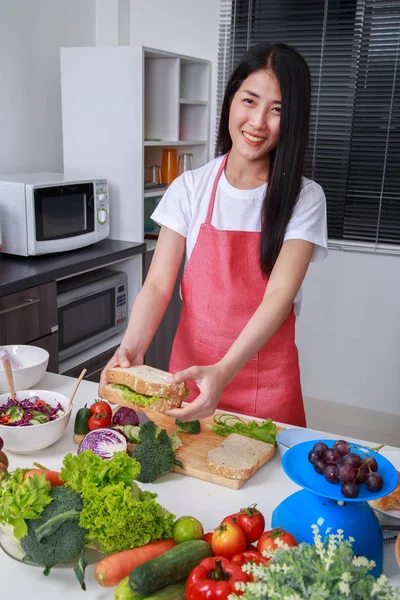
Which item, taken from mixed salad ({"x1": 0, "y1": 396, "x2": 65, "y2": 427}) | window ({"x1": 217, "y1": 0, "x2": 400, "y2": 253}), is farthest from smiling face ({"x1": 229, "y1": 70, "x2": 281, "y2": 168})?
window ({"x1": 217, "y1": 0, "x2": 400, "y2": 253})

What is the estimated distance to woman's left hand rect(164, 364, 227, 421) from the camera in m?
1.21

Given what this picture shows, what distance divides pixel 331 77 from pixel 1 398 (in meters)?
2.48

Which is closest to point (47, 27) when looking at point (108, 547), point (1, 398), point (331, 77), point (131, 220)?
point (131, 220)

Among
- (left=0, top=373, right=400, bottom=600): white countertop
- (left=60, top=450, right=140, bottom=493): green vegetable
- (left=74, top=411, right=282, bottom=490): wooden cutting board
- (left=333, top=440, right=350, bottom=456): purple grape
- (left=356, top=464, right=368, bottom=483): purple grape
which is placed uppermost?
(left=333, top=440, right=350, bottom=456): purple grape

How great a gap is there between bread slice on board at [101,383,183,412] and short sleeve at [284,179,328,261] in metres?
0.56

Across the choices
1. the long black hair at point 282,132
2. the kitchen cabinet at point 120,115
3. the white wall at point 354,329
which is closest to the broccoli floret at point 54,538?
the long black hair at point 282,132

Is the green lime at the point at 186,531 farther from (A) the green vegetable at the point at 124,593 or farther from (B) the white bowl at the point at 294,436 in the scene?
(B) the white bowl at the point at 294,436

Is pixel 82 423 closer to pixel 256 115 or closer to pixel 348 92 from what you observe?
pixel 256 115

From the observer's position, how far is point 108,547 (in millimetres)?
903

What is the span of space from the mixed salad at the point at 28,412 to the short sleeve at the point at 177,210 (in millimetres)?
627

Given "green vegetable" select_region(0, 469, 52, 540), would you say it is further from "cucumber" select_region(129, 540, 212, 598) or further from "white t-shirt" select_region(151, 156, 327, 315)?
"white t-shirt" select_region(151, 156, 327, 315)

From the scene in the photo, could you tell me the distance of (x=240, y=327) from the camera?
1.68 m

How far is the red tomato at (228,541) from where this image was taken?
0.89 m

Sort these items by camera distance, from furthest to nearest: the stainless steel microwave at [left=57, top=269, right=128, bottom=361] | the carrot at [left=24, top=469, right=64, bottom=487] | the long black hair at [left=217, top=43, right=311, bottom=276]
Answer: the stainless steel microwave at [left=57, top=269, right=128, bottom=361]
the long black hair at [left=217, top=43, right=311, bottom=276]
the carrot at [left=24, top=469, right=64, bottom=487]
